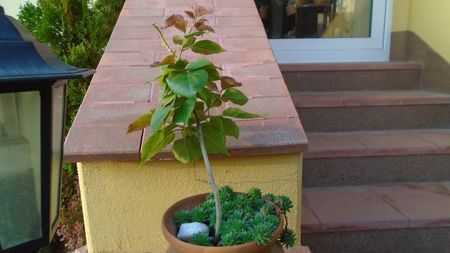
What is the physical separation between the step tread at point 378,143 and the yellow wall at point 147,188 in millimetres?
1017

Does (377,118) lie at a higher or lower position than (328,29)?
lower

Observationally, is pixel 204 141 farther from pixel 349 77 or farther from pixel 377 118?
pixel 349 77

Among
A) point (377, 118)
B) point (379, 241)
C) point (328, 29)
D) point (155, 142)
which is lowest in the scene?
point (379, 241)

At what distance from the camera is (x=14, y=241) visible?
70 cm

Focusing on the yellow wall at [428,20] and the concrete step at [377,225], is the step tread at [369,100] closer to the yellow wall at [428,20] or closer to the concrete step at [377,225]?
the yellow wall at [428,20]

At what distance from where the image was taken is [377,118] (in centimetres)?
257

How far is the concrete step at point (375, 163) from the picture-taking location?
2199 mm

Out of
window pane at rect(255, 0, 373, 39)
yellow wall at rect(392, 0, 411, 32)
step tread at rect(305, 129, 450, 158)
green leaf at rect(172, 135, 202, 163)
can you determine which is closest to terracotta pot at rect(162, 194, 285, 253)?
green leaf at rect(172, 135, 202, 163)

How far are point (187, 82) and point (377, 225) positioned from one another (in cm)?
137

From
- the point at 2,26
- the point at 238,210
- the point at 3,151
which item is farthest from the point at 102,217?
the point at 2,26

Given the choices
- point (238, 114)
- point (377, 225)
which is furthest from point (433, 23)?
point (238, 114)

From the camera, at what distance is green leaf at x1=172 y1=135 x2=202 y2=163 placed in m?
0.99

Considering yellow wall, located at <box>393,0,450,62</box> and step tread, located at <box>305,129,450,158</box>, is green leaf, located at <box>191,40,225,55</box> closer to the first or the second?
step tread, located at <box>305,129,450,158</box>

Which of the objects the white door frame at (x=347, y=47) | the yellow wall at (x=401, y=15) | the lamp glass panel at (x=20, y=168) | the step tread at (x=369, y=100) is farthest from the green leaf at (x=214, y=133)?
the yellow wall at (x=401, y=15)
